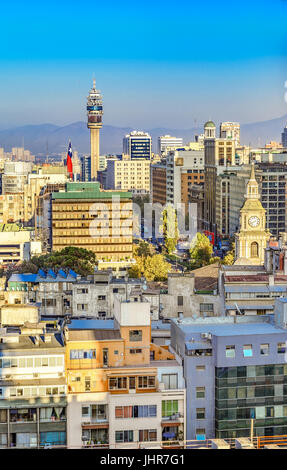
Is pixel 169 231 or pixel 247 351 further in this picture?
pixel 169 231

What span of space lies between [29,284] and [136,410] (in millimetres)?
6292

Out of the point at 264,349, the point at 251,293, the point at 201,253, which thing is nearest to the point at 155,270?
the point at 201,253

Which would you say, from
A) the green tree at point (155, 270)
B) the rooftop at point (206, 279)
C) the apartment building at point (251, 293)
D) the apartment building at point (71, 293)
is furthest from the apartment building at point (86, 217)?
the apartment building at point (251, 293)

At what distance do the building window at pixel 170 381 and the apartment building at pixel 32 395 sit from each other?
837 millimetres

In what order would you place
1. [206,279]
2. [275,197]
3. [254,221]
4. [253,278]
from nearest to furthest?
1. [253,278]
2. [206,279]
3. [254,221]
4. [275,197]

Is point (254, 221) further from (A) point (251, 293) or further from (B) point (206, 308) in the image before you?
(A) point (251, 293)

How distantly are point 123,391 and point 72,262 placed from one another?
10.9 metres

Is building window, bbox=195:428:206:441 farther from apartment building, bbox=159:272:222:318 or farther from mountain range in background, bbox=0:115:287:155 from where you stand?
mountain range in background, bbox=0:115:287:155

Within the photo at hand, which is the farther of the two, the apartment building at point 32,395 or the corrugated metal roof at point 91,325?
the corrugated metal roof at point 91,325

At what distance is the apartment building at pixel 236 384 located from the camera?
24.4 ft

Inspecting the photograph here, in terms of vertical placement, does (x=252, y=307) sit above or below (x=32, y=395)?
above

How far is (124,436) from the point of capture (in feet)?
24.1

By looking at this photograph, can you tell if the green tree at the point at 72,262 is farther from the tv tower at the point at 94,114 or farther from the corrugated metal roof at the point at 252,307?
the tv tower at the point at 94,114

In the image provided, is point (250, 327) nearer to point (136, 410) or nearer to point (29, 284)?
point (136, 410)
